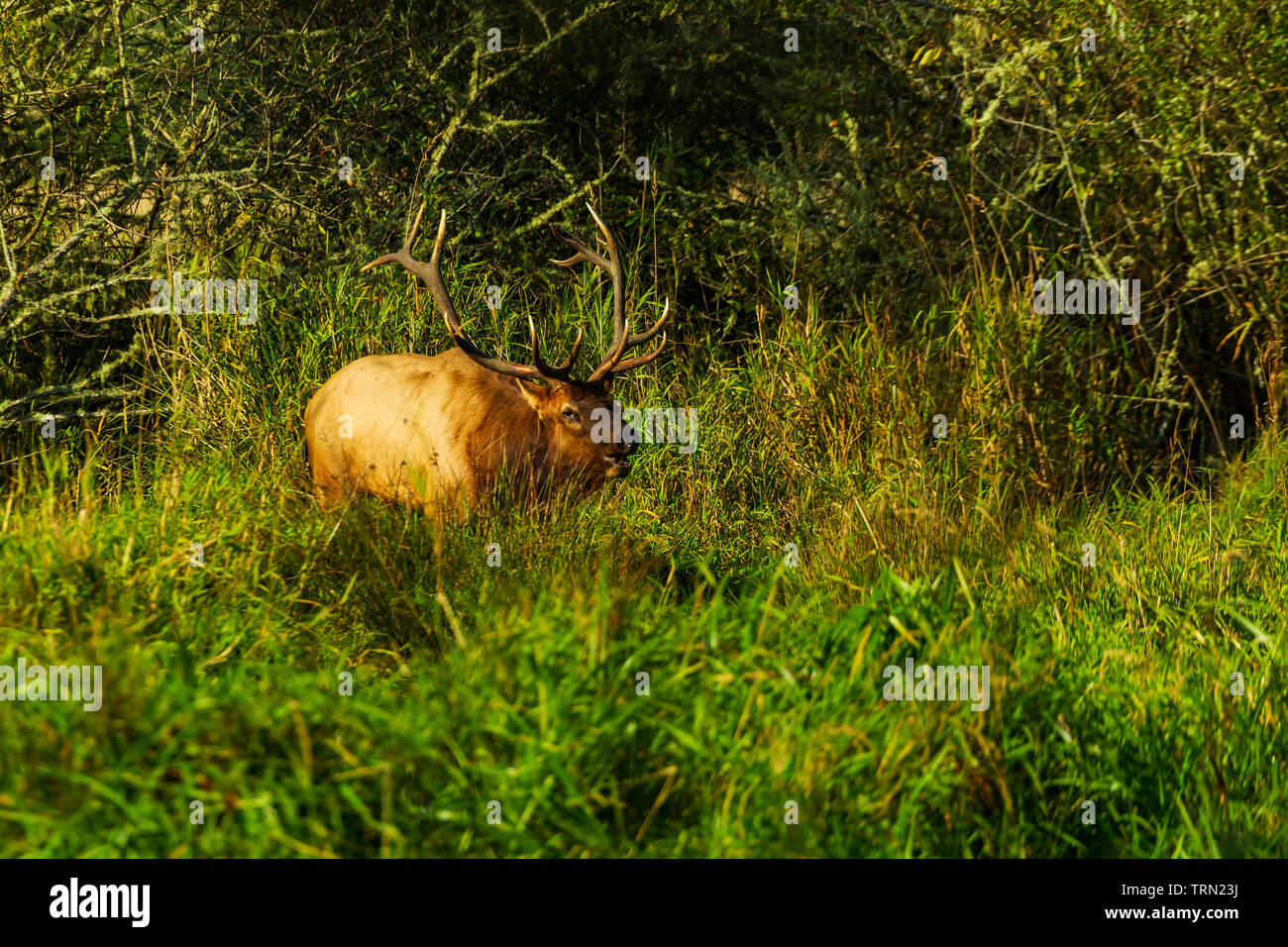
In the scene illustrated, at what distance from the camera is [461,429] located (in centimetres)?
534

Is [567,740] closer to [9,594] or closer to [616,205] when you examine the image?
[9,594]

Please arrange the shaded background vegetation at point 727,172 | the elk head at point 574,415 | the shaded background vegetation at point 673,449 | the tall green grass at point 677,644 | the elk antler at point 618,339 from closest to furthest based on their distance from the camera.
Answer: the tall green grass at point 677,644, the shaded background vegetation at point 673,449, the elk head at point 574,415, the elk antler at point 618,339, the shaded background vegetation at point 727,172

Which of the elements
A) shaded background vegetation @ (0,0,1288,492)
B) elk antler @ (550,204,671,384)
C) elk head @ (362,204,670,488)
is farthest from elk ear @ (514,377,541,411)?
shaded background vegetation @ (0,0,1288,492)

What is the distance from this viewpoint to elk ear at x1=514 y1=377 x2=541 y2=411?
219 inches

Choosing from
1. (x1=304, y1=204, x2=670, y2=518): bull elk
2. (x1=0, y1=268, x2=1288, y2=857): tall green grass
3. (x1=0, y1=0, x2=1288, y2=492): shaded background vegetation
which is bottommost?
(x1=0, y1=268, x2=1288, y2=857): tall green grass

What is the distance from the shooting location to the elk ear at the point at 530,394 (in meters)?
5.55

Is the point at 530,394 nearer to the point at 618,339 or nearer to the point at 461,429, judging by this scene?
the point at 461,429

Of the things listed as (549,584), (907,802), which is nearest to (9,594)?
(549,584)

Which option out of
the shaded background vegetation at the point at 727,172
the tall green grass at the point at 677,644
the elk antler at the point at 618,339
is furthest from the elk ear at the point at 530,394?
the shaded background vegetation at the point at 727,172

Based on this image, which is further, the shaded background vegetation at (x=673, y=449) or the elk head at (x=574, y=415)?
the elk head at (x=574, y=415)

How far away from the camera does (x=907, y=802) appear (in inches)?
123

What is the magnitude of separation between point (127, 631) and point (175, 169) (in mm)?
4781

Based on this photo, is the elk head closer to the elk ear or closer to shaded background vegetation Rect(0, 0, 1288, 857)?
the elk ear

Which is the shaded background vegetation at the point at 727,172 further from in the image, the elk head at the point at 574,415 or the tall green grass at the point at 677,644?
the elk head at the point at 574,415
